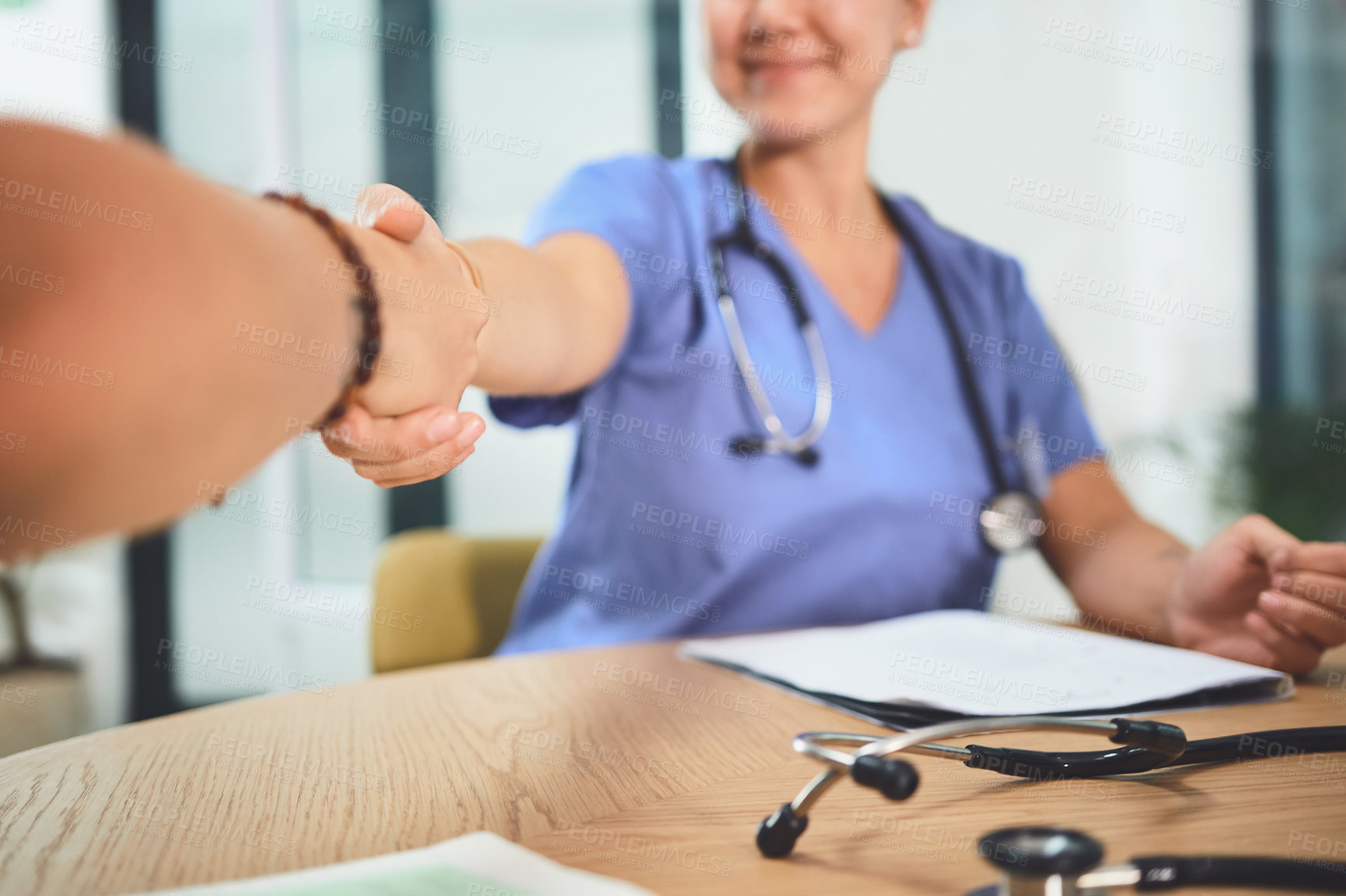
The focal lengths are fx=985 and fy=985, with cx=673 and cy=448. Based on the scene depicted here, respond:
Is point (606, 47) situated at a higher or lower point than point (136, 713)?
higher

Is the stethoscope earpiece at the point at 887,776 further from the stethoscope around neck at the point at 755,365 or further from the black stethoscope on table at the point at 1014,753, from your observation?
the stethoscope around neck at the point at 755,365

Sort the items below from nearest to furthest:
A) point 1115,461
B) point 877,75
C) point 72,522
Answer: point 72,522, point 877,75, point 1115,461

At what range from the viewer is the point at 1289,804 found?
0.41m

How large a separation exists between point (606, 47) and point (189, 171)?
8.88 feet

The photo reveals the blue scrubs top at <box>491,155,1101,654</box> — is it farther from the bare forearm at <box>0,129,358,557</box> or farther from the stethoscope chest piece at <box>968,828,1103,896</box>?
the stethoscope chest piece at <box>968,828,1103,896</box>

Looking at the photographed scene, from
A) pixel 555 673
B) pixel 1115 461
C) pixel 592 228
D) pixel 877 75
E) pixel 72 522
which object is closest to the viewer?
pixel 72 522

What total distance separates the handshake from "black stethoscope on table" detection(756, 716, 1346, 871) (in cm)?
23

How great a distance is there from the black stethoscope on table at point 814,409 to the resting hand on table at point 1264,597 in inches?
8.7

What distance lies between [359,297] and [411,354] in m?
0.05

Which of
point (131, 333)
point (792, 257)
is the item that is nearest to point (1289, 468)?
point (792, 257)

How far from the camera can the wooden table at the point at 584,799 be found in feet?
1.19

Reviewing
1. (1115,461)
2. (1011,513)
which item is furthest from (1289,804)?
(1115,461)

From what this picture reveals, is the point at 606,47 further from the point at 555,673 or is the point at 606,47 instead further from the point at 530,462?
the point at 555,673

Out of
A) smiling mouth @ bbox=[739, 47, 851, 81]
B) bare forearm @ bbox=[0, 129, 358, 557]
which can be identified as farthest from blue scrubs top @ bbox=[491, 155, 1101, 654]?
bare forearm @ bbox=[0, 129, 358, 557]
